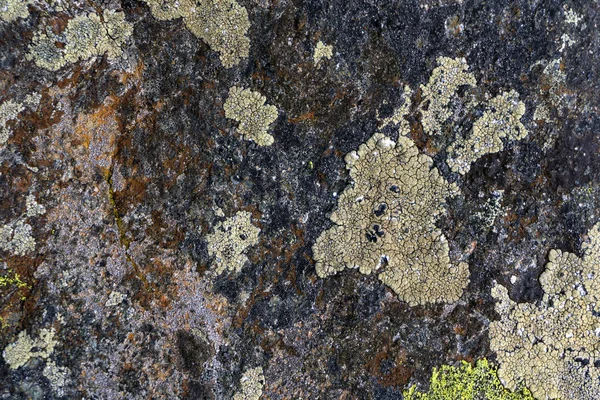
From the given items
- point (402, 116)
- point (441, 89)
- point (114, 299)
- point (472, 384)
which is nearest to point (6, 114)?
point (114, 299)

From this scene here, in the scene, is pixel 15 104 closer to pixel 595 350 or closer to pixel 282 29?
pixel 282 29

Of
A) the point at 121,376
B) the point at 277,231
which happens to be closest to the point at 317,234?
the point at 277,231

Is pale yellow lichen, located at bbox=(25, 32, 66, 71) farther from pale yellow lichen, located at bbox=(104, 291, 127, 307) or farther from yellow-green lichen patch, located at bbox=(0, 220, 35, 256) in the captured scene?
pale yellow lichen, located at bbox=(104, 291, 127, 307)

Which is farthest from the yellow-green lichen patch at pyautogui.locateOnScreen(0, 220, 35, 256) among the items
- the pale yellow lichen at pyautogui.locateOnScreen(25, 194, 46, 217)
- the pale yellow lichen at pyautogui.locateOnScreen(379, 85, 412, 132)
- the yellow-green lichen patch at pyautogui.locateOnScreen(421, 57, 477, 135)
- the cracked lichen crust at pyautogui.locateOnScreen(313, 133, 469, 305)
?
the yellow-green lichen patch at pyautogui.locateOnScreen(421, 57, 477, 135)

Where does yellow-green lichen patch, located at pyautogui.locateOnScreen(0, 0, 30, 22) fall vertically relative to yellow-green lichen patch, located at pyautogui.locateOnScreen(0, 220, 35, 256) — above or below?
above

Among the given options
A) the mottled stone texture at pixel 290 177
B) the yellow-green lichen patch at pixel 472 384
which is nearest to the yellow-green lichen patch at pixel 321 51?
the mottled stone texture at pixel 290 177

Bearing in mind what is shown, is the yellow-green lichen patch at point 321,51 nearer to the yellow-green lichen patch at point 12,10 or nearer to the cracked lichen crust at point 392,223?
the cracked lichen crust at point 392,223

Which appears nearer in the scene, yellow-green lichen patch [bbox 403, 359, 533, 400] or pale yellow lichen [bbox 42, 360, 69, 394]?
pale yellow lichen [bbox 42, 360, 69, 394]
